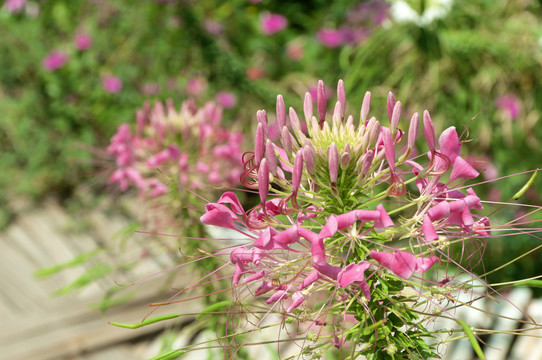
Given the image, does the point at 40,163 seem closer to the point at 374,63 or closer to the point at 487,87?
the point at 374,63

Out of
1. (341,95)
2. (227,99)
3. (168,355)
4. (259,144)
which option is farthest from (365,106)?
(227,99)

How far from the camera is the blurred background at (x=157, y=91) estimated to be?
1.36 m

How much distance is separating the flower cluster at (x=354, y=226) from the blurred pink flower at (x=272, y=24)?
206 cm

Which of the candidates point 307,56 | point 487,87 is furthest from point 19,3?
point 487,87

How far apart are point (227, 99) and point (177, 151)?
1210mm

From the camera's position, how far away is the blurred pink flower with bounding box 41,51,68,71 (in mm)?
2246

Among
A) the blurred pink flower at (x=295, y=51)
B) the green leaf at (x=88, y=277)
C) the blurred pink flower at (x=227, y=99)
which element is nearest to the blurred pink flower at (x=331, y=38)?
the blurred pink flower at (x=295, y=51)

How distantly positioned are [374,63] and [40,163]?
5.75ft

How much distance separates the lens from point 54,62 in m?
2.25

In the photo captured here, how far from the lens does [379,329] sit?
46 centimetres

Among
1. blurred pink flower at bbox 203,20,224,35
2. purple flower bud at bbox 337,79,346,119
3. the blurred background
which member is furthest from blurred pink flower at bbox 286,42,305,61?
purple flower bud at bbox 337,79,346,119

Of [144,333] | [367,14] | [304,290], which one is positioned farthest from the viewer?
[367,14]

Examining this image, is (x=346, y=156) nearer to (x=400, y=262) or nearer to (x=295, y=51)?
(x=400, y=262)

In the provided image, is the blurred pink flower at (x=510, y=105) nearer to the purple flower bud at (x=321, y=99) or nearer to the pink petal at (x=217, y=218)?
the purple flower bud at (x=321, y=99)
